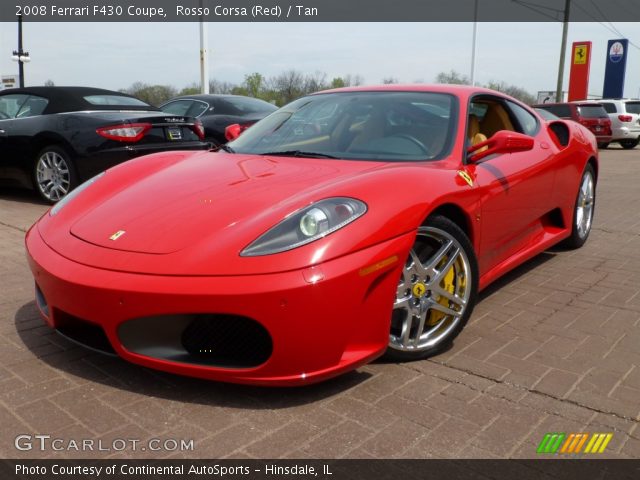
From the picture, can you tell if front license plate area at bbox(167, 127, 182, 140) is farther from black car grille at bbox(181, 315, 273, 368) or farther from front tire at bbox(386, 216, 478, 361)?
black car grille at bbox(181, 315, 273, 368)

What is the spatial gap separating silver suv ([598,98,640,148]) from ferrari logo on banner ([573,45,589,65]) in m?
15.1

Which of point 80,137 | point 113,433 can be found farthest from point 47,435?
point 80,137

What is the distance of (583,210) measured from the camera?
16.9 feet

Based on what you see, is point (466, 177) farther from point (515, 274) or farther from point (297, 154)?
point (515, 274)

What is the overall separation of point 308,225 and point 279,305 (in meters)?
0.37

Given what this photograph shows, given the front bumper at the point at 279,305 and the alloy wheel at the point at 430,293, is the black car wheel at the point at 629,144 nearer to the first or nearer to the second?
the alloy wheel at the point at 430,293

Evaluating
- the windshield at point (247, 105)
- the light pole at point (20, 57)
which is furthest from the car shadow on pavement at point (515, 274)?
the light pole at point (20, 57)

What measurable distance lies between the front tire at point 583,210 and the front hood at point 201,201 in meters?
2.63


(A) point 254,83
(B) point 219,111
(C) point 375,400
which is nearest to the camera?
(C) point 375,400

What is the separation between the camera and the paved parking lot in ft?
7.02

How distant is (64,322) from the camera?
2559mm

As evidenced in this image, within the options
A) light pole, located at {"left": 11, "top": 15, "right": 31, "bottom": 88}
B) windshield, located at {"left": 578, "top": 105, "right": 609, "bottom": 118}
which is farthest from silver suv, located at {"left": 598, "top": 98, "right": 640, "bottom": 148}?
light pole, located at {"left": 11, "top": 15, "right": 31, "bottom": 88}

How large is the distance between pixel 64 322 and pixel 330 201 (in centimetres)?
121
